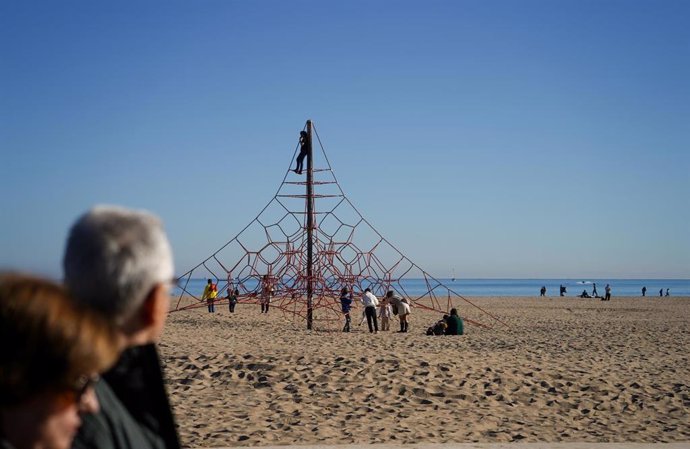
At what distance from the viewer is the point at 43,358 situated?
4.48 feet

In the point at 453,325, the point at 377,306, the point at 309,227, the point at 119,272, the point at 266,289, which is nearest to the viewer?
the point at 119,272

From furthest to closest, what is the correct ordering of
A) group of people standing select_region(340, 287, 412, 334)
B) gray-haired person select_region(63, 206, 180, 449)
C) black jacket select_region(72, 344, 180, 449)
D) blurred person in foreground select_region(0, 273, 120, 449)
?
group of people standing select_region(340, 287, 412, 334)
black jacket select_region(72, 344, 180, 449)
gray-haired person select_region(63, 206, 180, 449)
blurred person in foreground select_region(0, 273, 120, 449)

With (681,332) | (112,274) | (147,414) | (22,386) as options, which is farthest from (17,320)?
(681,332)

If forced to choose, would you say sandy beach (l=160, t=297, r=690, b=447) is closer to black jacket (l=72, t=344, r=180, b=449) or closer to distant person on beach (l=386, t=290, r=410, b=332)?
distant person on beach (l=386, t=290, r=410, b=332)

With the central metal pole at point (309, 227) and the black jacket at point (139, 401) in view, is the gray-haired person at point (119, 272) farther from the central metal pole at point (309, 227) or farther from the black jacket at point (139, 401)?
the central metal pole at point (309, 227)

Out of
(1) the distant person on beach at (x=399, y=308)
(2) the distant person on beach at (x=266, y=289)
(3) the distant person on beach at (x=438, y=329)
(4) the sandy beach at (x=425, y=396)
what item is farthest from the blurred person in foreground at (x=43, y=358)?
(2) the distant person on beach at (x=266, y=289)

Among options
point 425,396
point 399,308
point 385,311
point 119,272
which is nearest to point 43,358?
point 119,272

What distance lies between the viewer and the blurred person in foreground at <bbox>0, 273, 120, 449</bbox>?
134 centimetres

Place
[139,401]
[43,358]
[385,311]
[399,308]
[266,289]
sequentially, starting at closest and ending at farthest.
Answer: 1. [43,358]
2. [139,401]
3. [399,308]
4. [385,311]
5. [266,289]

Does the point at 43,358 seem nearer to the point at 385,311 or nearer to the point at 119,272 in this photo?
the point at 119,272

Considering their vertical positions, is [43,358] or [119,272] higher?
[119,272]

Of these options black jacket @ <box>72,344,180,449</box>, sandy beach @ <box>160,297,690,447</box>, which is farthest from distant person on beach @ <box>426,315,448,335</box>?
black jacket @ <box>72,344,180,449</box>

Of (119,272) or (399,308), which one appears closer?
(119,272)

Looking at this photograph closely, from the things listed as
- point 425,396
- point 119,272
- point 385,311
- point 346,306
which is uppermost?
point 119,272
